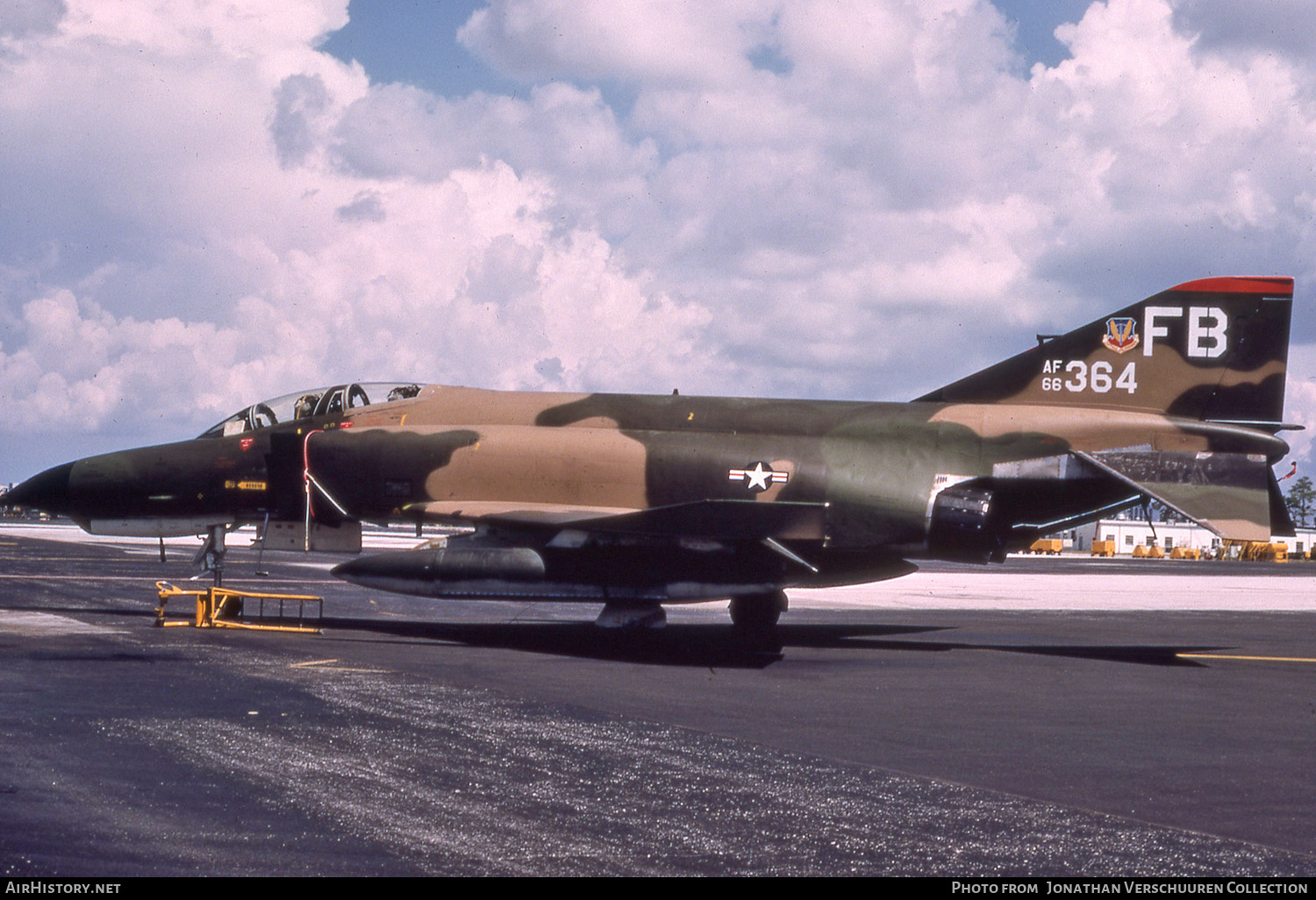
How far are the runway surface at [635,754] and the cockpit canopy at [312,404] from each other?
3.43 m

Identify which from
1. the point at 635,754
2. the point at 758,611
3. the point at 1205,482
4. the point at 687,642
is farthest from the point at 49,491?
the point at 1205,482

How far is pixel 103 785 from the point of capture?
661 centimetres

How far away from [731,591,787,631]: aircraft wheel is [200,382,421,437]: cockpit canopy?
6.17 m

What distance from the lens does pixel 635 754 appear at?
314 inches

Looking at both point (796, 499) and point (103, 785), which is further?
point (796, 499)

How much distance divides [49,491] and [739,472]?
1055cm

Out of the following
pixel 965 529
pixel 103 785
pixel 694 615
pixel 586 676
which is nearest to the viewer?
pixel 103 785

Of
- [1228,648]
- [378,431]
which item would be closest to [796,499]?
[378,431]

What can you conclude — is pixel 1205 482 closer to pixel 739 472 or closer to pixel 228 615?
pixel 739 472

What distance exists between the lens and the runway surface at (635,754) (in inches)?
219

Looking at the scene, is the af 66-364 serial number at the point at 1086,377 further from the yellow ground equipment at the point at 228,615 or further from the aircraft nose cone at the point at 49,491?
the aircraft nose cone at the point at 49,491

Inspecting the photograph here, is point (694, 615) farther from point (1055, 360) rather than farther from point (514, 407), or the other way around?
point (1055, 360)

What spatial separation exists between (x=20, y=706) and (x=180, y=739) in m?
2.14

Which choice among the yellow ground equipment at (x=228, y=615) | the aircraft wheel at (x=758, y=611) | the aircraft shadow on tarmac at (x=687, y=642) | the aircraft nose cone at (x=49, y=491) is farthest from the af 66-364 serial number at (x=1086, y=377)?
the aircraft nose cone at (x=49, y=491)
